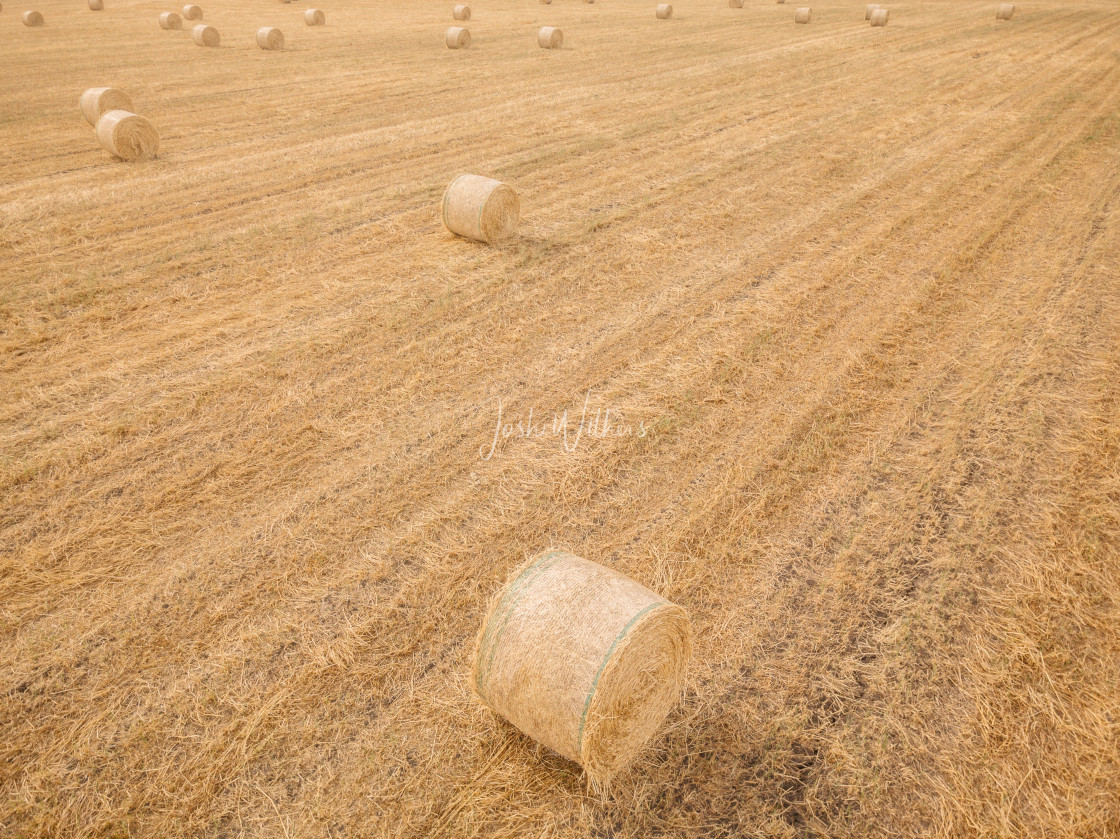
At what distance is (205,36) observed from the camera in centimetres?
2116

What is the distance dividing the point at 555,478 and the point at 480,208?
15.3 ft

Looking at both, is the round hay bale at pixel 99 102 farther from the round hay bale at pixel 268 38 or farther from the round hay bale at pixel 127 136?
the round hay bale at pixel 268 38

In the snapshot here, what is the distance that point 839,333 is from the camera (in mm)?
7492

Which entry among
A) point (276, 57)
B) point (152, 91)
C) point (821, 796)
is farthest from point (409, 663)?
point (276, 57)

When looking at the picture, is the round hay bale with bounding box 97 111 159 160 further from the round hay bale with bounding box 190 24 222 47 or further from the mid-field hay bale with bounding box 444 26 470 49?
the mid-field hay bale with bounding box 444 26 470 49

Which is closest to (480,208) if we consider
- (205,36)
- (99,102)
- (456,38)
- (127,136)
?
(127,136)

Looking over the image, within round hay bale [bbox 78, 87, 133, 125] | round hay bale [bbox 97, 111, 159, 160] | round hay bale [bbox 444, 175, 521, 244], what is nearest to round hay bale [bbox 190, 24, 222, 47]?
round hay bale [bbox 78, 87, 133, 125]

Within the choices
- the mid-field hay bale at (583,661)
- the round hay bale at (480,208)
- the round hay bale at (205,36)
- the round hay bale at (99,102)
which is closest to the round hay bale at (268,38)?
the round hay bale at (205,36)

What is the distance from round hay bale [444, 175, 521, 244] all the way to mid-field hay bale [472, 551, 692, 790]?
6189 millimetres

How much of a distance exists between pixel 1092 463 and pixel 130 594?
7.37 metres

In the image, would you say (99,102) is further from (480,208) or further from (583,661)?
(583,661)

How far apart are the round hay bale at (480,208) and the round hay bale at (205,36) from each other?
17196mm

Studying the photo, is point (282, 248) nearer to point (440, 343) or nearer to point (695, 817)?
point (440, 343)

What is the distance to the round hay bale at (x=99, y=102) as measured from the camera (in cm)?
1349
